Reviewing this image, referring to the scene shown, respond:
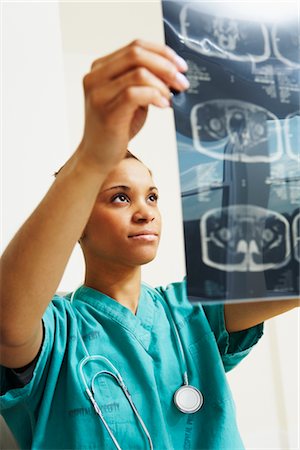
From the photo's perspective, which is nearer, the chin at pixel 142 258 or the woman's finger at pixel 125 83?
the woman's finger at pixel 125 83

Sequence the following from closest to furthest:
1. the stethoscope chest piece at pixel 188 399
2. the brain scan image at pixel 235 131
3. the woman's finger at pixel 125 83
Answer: the woman's finger at pixel 125 83 → the brain scan image at pixel 235 131 → the stethoscope chest piece at pixel 188 399

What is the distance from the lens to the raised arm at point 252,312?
2.78ft

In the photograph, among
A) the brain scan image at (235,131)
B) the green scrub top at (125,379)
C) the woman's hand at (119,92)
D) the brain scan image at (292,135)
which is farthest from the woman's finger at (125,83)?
the green scrub top at (125,379)

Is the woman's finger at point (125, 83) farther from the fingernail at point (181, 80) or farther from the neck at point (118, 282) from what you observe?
the neck at point (118, 282)

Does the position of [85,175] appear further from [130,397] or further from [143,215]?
[130,397]

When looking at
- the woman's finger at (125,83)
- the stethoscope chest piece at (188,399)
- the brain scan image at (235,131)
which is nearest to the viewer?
the woman's finger at (125,83)

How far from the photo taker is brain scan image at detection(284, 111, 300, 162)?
733 mm

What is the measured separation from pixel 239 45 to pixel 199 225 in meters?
0.23

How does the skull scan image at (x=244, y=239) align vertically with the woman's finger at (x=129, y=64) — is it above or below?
below

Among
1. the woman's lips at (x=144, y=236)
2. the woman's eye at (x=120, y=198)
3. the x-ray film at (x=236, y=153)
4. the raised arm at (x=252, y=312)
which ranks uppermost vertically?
the x-ray film at (x=236, y=153)

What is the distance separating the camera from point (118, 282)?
0.88m

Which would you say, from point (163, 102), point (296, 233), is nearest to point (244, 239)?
point (296, 233)

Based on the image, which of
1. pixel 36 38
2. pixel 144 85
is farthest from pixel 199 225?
pixel 36 38

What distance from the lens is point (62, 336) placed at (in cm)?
81
